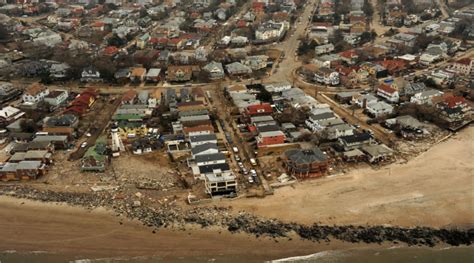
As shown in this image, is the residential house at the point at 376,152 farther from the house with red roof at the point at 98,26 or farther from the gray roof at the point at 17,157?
the house with red roof at the point at 98,26

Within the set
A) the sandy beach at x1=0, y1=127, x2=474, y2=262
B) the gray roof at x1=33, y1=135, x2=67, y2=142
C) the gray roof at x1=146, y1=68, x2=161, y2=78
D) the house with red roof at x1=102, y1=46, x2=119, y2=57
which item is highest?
the gray roof at x1=33, y1=135, x2=67, y2=142

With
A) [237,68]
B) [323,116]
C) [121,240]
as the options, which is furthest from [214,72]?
[121,240]

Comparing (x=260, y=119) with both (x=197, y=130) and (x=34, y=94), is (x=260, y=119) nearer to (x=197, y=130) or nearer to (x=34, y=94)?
(x=197, y=130)

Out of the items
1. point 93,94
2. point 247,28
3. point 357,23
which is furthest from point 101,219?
point 357,23

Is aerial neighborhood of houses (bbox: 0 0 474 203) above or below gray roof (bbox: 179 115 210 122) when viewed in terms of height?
below

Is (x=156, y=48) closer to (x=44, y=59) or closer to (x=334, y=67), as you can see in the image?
(x=44, y=59)

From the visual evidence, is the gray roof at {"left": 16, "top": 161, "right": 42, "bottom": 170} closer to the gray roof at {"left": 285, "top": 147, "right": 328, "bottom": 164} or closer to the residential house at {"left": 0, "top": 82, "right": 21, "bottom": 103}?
the residential house at {"left": 0, "top": 82, "right": 21, "bottom": 103}

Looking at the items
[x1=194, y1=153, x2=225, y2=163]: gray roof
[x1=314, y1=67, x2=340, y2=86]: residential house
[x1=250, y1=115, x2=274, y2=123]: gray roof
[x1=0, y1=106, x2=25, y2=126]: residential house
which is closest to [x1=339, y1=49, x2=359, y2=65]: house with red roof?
[x1=314, y1=67, x2=340, y2=86]: residential house

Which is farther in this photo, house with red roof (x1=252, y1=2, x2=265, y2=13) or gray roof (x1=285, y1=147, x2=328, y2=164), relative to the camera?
house with red roof (x1=252, y1=2, x2=265, y2=13)
